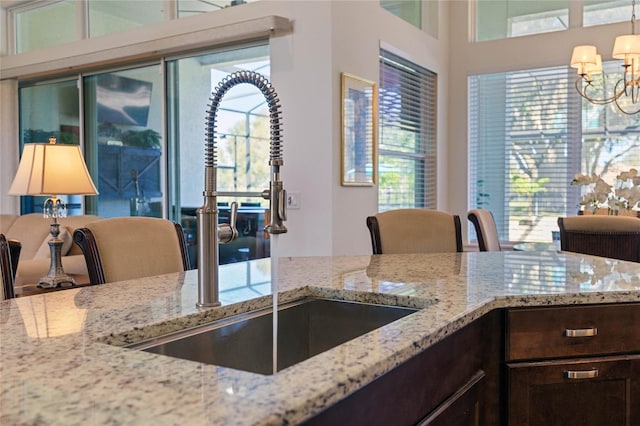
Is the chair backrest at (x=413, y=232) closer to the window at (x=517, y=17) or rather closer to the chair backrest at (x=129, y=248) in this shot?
the chair backrest at (x=129, y=248)

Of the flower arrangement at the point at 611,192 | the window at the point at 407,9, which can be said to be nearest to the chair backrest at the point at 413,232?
the flower arrangement at the point at 611,192

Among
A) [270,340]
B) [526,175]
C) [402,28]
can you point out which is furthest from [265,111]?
[270,340]

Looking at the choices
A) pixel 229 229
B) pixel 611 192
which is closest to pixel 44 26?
pixel 611 192

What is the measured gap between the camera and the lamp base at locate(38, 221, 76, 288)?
10.3 ft

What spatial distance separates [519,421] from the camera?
1.43m

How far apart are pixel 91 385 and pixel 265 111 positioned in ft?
12.1

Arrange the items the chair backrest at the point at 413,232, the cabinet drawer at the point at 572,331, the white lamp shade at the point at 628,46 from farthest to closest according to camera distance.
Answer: the white lamp shade at the point at 628,46
the chair backrest at the point at 413,232
the cabinet drawer at the point at 572,331

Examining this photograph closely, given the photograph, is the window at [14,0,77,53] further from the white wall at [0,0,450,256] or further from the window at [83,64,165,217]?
the white wall at [0,0,450,256]

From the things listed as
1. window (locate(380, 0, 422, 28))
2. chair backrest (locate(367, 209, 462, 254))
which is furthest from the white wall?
chair backrest (locate(367, 209, 462, 254))

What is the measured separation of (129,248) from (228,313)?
75 centimetres

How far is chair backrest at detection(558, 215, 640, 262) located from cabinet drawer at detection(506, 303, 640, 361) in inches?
83.9

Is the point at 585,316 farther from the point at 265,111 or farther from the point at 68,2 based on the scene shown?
the point at 68,2

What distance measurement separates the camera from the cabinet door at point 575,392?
1.43 metres

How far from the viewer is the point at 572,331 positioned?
4.77 feet
